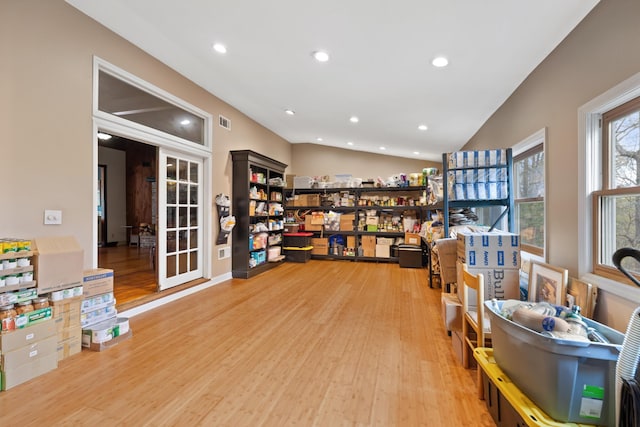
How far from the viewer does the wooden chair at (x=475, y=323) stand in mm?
1888

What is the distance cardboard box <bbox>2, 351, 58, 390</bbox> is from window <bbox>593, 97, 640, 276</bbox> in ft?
13.2

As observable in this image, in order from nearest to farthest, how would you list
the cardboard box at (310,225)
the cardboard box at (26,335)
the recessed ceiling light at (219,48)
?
the cardboard box at (26,335) → the recessed ceiling light at (219,48) → the cardboard box at (310,225)

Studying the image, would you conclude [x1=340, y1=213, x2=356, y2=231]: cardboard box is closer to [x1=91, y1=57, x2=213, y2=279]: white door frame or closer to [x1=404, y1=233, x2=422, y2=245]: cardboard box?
[x1=404, y1=233, x2=422, y2=245]: cardboard box

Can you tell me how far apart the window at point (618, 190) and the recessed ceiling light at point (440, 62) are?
135 cm

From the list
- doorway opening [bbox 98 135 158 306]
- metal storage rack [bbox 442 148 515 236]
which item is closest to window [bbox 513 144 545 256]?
metal storage rack [bbox 442 148 515 236]

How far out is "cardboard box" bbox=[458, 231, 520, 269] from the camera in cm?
246

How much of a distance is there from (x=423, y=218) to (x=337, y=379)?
5471mm

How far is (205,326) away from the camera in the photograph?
3.02 m

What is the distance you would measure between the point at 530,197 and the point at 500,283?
1348mm

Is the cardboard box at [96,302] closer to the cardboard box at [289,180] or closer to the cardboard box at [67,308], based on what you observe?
the cardboard box at [67,308]

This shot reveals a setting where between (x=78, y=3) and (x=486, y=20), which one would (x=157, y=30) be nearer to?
(x=78, y=3)

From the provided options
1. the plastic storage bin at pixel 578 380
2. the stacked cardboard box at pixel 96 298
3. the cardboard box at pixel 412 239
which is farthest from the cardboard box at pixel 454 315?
the cardboard box at pixel 412 239

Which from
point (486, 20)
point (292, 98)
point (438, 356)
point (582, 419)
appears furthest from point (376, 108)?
point (582, 419)

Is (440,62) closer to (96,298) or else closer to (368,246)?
(96,298)
